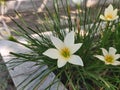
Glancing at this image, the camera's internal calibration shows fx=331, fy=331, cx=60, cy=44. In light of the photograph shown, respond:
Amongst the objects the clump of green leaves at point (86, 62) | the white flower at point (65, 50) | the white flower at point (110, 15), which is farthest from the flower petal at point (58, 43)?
the white flower at point (110, 15)

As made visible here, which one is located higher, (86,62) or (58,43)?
(58,43)

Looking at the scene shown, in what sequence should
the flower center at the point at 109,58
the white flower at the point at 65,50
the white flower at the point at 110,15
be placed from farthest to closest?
the white flower at the point at 110,15
the flower center at the point at 109,58
the white flower at the point at 65,50

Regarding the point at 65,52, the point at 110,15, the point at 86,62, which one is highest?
the point at 110,15

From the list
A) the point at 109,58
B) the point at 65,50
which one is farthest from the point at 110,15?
the point at 65,50

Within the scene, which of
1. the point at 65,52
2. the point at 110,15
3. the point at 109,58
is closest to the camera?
the point at 65,52

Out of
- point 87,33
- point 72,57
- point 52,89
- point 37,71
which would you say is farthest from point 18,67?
point 72,57

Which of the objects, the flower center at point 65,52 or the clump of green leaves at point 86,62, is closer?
the flower center at point 65,52

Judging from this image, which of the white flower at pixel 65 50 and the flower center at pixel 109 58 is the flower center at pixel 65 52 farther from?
the flower center at pixel 109 58

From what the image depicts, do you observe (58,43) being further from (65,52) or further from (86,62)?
(86,62)

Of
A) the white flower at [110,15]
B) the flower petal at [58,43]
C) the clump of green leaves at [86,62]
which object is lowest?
the clump of green leaves at [86,62]

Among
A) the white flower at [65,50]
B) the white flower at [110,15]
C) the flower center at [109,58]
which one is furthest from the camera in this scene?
the white flower at [110,15]

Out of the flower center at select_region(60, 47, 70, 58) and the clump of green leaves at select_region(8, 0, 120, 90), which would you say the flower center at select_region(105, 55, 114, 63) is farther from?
the flower center at select_region(60, 47, 70, 58)

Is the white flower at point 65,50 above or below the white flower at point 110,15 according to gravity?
below

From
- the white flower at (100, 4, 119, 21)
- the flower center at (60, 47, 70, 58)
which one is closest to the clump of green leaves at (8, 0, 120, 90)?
the white flower at (100, 4, 119, 21)
